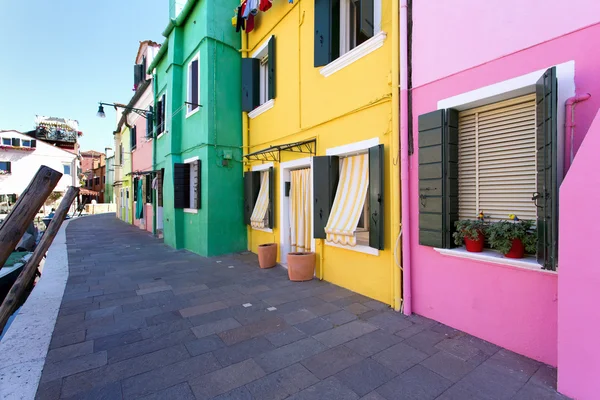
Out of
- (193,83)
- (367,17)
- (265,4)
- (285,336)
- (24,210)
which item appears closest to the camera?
(24,210)

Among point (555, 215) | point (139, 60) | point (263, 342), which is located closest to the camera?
point (555, 215)

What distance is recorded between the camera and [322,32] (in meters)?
5.84

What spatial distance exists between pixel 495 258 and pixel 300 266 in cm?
356

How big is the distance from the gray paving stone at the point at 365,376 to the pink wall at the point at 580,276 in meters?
1.49

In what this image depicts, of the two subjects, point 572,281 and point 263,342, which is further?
point 263,342

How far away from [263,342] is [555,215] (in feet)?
10.8

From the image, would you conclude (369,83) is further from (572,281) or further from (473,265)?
(572,281)

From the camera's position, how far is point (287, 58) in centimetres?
726

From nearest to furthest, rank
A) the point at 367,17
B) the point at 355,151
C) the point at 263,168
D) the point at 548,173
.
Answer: the point at 548,173, the point at 367,17, the point at 355,151, the point at 263,168

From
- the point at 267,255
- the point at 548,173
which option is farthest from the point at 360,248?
the point at 548,173

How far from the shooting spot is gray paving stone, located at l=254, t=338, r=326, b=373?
3162 mm

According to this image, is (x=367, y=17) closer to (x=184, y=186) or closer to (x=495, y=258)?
(x=495, y=258)

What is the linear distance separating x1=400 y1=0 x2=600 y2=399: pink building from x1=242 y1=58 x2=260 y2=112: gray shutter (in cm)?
520

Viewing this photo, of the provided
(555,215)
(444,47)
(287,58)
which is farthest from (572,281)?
(287,58)
